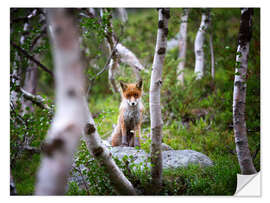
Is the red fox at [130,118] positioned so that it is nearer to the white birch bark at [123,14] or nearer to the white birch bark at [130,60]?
the white birch bark at [130,60]

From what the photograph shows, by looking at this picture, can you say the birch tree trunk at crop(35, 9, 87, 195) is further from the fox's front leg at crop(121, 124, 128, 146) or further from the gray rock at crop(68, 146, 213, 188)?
the fox's front leg at crop(121, 124, 128, 146)

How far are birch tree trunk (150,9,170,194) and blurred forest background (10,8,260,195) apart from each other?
24cm

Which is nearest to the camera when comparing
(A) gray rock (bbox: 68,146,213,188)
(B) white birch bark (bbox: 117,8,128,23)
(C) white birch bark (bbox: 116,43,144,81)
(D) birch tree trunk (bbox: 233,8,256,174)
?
(D) birch tree trunk (bbox: 233,8,256,174)

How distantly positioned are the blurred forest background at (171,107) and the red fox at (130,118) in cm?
26

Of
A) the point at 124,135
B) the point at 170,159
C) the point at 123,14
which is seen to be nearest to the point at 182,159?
the point at 170,159

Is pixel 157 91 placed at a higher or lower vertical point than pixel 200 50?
lower

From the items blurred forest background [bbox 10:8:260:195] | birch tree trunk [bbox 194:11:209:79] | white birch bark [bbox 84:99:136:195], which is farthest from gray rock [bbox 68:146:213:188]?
birch tree trunk [bbox 194:11:209:79]

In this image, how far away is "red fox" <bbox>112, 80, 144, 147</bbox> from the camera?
3.63 m

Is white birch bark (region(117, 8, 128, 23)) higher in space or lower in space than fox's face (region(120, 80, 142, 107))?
higher

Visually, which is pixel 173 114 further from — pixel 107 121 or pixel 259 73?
pixel 259 73

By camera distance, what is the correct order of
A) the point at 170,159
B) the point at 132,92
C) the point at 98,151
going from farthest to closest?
the point at 132,92, the point at 170,159, the point at 98,151

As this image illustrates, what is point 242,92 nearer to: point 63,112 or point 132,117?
point 132,117

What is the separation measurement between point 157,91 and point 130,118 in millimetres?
1484

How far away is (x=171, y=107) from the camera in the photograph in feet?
16.7
